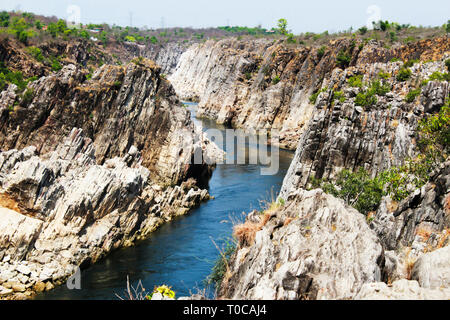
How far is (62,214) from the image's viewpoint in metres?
33.5

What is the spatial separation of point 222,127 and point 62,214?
6129 centimetres

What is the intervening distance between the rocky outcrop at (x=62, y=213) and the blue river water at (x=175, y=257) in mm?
1179

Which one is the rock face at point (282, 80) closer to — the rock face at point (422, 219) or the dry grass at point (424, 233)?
the rock face at point (422, 219)

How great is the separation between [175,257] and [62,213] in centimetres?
899

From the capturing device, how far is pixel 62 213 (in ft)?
110

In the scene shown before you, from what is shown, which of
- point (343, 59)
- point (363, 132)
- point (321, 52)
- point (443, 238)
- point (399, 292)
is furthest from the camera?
point (321, 52)

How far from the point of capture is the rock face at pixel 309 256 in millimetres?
12234

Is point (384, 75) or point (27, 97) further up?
point (384, 75)

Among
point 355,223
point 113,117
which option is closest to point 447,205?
point 355,223

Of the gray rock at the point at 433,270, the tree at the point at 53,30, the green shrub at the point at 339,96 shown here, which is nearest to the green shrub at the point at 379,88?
the green shrub at the point at 339,96

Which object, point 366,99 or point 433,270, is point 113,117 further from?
point 433,270

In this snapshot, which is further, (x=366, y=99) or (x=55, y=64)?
(x=55, y=64)

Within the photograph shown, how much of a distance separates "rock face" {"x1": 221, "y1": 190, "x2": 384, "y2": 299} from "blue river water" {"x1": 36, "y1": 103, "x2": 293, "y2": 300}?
21.7 feet

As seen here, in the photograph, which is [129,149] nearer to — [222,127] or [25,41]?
[25,41]
